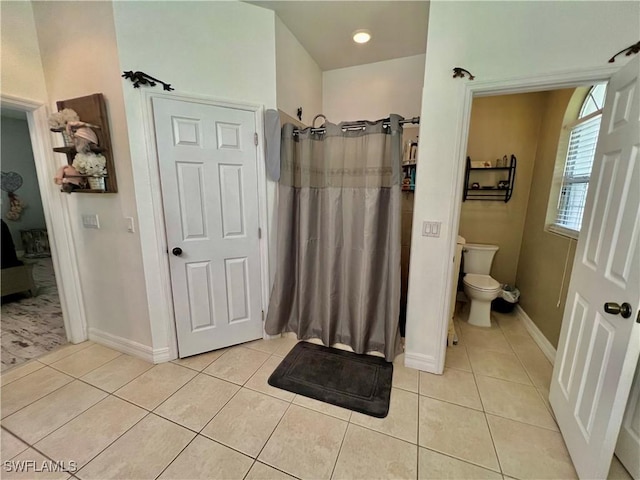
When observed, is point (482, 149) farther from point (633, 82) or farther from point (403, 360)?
point (403, 360)

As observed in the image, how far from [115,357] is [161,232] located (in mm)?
1181

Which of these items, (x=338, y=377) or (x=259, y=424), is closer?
(x=259, y=424)

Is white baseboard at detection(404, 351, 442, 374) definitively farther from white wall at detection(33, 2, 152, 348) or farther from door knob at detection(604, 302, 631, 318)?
white wall at detection(33, 2, 152, 348)

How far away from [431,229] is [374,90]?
1821mm

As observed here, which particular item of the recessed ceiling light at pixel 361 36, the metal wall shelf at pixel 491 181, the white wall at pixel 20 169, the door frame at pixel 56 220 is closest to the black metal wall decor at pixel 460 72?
the recessed ceiling light at pixel 361 36

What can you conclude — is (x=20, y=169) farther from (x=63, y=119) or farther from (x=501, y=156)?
(x=501, y=156)

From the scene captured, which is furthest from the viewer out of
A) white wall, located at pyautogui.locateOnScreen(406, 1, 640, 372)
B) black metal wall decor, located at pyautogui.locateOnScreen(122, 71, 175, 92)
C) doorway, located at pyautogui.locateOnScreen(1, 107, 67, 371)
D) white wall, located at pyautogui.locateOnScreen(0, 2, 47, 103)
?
doorway, located at pyautogui.locateOnScreen(1, 107, 67, 371)

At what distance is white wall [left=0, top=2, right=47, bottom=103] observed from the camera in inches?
70.5

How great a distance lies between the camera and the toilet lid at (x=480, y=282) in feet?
8.13

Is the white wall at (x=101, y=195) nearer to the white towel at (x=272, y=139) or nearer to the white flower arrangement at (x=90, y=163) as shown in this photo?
the white flower arrangement at (x=90, y=163)

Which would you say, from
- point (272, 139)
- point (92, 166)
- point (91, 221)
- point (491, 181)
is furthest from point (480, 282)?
point (91, 221)

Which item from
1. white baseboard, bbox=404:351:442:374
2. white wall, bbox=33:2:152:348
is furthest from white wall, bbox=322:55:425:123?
white baseboard, bbox=404:351:442:374

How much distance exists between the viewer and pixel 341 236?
2100 mm

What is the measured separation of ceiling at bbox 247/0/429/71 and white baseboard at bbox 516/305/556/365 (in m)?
2.84
